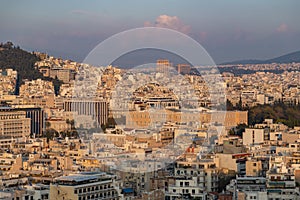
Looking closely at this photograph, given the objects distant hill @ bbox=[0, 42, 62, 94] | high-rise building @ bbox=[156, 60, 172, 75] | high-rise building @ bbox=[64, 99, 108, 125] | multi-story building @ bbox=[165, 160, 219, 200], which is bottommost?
multi-story building @ bbox=[165, 160, 219, 200]

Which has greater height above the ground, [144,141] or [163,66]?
[163,66]

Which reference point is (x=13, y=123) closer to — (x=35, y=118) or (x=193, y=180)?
(x=35, y=118)

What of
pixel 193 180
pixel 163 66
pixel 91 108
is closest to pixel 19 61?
pixel 163 66

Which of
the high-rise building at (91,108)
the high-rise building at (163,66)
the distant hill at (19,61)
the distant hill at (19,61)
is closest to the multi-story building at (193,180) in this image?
the high-rise building at (91,108)

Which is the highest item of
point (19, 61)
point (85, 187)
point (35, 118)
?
point (19, 61)

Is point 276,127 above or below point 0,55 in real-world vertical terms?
below

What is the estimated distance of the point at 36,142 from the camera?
62.9 ft

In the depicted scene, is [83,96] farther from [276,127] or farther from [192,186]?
[192,186]

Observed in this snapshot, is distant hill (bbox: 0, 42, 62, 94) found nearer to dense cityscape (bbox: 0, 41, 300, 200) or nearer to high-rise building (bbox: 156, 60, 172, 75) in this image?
dense cityscape (bbox: 0, 41, 300, 200)

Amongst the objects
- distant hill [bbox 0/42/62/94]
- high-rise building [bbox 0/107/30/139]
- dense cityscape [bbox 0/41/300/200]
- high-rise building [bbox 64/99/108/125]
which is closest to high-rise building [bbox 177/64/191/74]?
dense cityscape [bbox 0/41/300/200]

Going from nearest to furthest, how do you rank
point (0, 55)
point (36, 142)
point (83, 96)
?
1. point (36, 142)
2. point (83, 96)
3. point (0, 55)

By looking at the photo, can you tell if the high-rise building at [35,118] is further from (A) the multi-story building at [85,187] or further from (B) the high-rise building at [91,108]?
(A) the multi-story building at [85,187]

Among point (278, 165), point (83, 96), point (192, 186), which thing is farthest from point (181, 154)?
point (83, 96)

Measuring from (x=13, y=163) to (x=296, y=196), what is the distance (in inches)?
219
